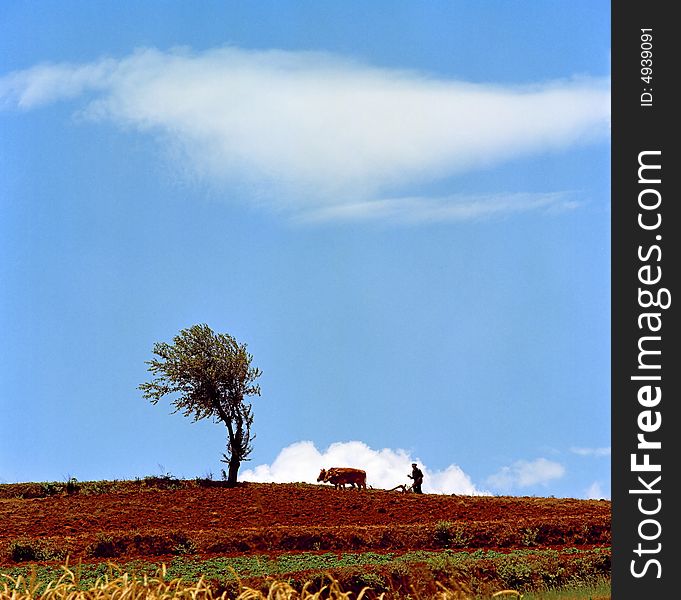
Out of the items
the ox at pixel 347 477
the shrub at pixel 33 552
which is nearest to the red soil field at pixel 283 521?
the shrub at pixel 33 552

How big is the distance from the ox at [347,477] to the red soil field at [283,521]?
1811mm

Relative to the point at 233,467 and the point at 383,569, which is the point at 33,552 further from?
the point at 233,467

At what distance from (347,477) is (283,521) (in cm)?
764

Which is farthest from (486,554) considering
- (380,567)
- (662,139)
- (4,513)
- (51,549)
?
(4,513)

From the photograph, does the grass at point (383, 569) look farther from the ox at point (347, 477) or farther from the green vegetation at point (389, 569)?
the ox at point (347, 477)

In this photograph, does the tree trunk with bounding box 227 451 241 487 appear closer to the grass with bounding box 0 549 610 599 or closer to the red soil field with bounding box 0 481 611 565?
the red soil field with bounding box 0 481 611 565

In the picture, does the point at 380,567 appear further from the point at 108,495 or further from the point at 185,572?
the point at 108,495

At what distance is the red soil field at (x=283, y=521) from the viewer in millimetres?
14258

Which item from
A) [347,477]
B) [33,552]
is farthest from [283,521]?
[347,477]

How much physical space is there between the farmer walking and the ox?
5.45ft

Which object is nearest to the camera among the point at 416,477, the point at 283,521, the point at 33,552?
the point at 33,552

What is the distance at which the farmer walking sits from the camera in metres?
23.2

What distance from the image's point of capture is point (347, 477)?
80.6ft

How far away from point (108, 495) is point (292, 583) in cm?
1216
